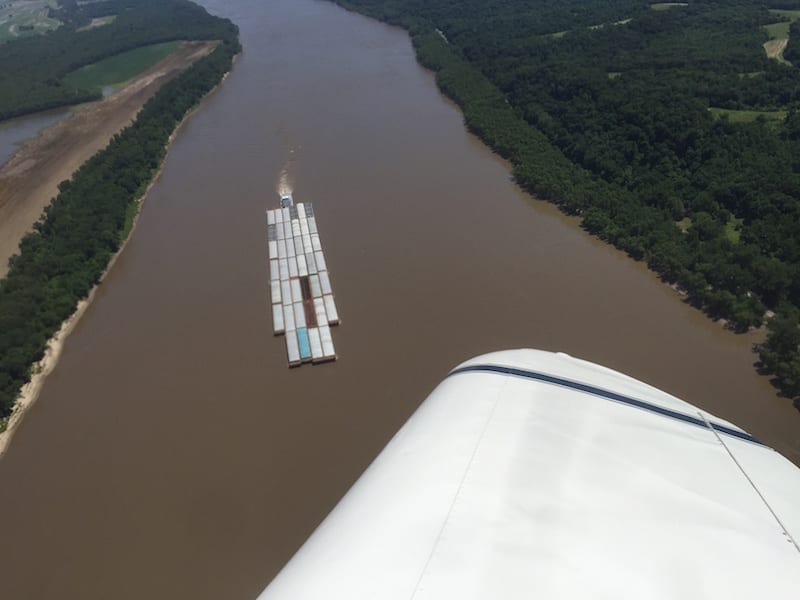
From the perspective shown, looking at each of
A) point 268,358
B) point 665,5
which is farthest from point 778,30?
point 268,358

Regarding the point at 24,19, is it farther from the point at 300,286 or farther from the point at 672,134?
the point at 672,134

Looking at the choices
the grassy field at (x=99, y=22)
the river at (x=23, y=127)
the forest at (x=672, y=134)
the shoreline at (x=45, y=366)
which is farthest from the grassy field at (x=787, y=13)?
the grassy field at (x=99, y=22)

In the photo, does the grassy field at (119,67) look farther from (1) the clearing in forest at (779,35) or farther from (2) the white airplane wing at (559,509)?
(2) the white airplane wing at (559,509)

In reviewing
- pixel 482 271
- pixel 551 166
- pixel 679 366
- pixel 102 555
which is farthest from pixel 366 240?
pixel 102 555

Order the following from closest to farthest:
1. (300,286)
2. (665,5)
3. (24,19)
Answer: (300,286)
(665,5)
(24,19)

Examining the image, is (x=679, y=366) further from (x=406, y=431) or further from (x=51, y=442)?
(x=51, y=442)

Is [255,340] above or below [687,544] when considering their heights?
below

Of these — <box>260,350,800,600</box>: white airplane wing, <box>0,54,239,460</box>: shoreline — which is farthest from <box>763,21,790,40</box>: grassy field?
<box>0,54,239,460</box>: shoreline
